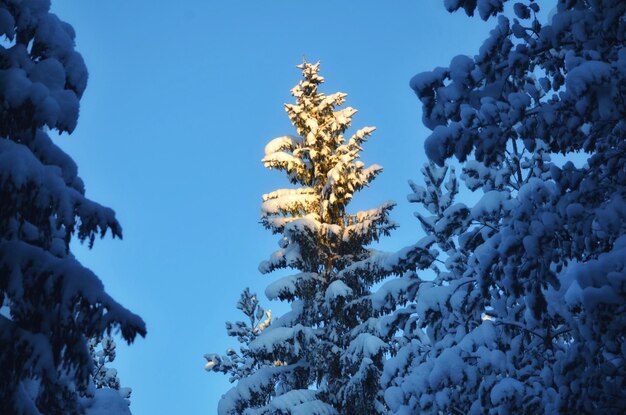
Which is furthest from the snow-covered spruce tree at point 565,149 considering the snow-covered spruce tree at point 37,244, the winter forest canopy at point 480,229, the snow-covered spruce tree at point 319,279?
the snow-covered spruce tree at point 319,279

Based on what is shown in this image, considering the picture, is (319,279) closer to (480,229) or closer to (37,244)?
(480,229)

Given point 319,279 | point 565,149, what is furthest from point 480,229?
point 319,279

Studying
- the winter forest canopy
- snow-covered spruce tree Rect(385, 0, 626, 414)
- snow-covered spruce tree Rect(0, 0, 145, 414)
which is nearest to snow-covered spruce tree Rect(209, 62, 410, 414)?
the winter forest canopy

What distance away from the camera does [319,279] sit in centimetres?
1648

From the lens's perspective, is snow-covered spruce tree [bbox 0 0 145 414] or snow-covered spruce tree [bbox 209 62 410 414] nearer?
snow-covered spruce tree [bbox 0 0 145 414]

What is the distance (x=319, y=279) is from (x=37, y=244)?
11458 mm

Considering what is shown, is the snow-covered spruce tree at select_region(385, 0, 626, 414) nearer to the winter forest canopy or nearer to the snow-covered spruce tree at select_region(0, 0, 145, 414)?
the winter forest canopy

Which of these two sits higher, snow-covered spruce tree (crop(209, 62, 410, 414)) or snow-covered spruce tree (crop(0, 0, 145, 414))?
snow-covered spruce tree (crop(209, 62, 410, 414))

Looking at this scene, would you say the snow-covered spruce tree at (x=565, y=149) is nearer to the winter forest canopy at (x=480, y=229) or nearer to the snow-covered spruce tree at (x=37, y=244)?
the winter forest canopy at (x=480, y=229)

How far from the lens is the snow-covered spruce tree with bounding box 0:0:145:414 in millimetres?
4641

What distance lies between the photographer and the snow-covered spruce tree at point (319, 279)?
48.4 feet

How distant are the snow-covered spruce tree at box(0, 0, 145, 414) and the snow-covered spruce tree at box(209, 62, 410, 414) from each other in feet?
32.1

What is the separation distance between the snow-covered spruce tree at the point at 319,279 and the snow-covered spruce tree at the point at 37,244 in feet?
32.1

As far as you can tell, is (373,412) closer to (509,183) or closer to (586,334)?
(509,183)
